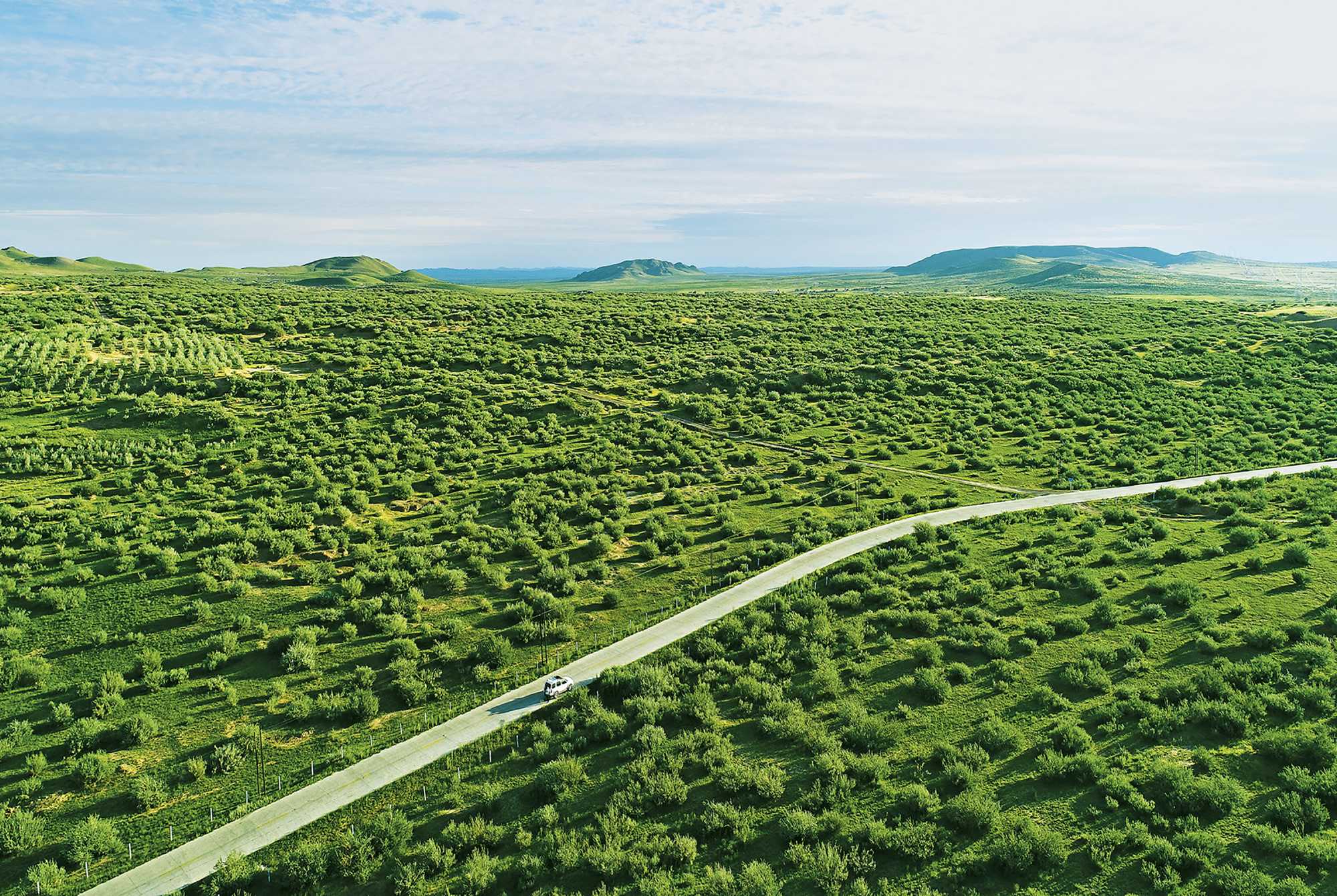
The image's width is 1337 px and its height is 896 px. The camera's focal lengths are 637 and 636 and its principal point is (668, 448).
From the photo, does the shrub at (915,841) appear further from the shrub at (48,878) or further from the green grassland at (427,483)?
the shrub at (48,878)

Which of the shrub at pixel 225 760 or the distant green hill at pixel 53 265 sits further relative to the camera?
the distant green hill at pixel 53 265

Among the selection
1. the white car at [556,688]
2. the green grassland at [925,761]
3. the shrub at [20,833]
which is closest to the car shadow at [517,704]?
the white car at [556,688]

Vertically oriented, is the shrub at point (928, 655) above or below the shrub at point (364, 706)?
above

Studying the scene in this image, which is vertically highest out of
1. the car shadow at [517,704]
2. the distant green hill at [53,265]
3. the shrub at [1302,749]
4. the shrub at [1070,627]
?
the distant green hill at [53,265]

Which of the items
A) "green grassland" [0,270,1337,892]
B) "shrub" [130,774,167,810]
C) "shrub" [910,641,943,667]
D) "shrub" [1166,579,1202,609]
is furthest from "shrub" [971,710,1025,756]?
"shrub" [130,774,167,810]

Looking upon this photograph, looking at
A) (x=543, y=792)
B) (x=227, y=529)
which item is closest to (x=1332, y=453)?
(x=543, y=792)

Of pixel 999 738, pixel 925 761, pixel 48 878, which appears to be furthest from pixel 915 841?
pixel 48 878

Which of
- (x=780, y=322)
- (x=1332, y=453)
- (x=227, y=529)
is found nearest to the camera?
(x=227, y=529)

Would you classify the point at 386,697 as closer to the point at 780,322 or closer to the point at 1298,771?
the point at 1298,771
